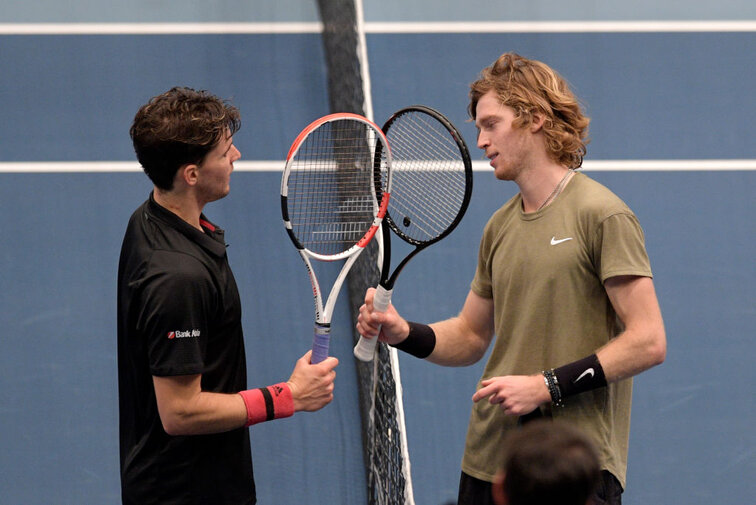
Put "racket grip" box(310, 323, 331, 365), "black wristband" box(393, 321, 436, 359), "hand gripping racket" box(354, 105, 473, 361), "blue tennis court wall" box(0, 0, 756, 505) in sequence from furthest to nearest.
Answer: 1. "blue tennis court wall" box(0, 0, 756, 505)
2. "black wristband" box(393, 321, 436, 359)
3. "hand gripping racket" box(354, 105, 473, 361)
4. "racket grip" box(310, 323, 331, 365)

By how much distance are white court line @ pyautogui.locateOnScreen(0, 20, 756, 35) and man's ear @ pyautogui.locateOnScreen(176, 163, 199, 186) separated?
3.58 metres

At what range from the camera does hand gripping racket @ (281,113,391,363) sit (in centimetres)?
298

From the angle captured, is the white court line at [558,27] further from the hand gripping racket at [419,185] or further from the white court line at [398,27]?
the hand gripping racket at [419,185]

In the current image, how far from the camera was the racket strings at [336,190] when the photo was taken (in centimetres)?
382

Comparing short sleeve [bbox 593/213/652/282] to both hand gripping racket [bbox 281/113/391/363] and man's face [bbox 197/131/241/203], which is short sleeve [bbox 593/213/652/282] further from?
man's face [bbox 197/131/241/203]

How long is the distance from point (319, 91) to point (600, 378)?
3456mm

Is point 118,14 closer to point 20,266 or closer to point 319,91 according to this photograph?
point 319,91

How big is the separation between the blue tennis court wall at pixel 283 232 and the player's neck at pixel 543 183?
1.64 m

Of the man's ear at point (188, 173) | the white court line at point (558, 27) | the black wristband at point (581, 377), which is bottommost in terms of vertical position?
the black wristband at point (581, 377)

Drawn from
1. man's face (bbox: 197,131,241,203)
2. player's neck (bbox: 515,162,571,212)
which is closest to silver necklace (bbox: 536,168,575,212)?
player's neck (bbox: 515,162,571,212)

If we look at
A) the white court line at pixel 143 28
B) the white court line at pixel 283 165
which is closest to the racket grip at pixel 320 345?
the white court line at pixel 283 165

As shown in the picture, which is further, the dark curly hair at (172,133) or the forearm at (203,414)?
the dark curly hair at (172,133)

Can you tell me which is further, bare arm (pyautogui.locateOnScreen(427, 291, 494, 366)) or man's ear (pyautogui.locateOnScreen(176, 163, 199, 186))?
bare arm (pyautogui.locateOnScreen(427, 291, 494, 366))

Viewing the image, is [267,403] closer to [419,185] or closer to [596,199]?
[596,199]
